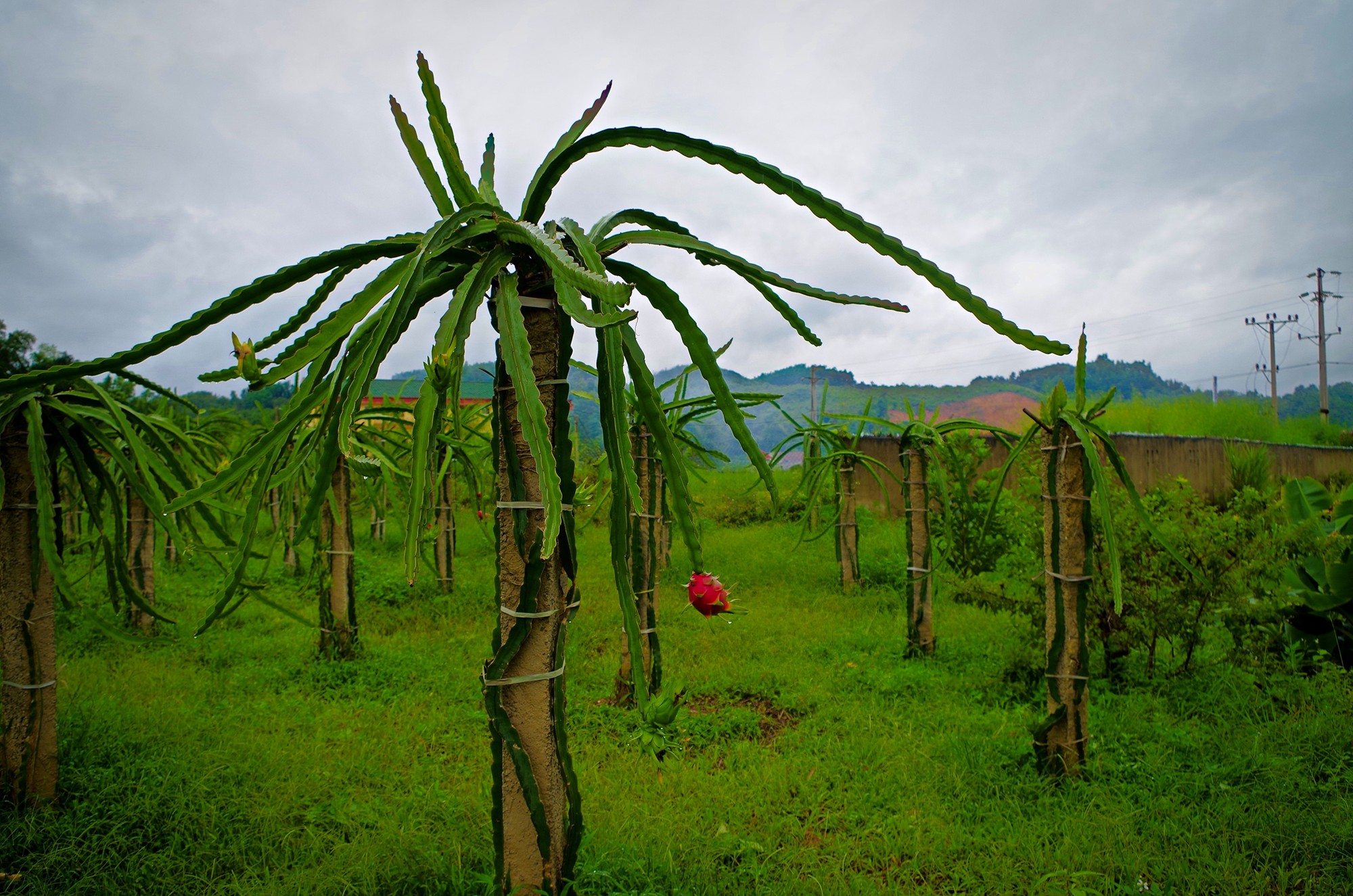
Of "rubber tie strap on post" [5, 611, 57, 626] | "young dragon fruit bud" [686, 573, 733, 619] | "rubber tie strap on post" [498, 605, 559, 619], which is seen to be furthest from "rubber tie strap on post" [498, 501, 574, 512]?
"rubber tie strap on post" [5, 611, 57, 626]

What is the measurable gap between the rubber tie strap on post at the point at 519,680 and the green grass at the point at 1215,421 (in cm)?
1406

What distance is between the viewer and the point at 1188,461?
8.98m

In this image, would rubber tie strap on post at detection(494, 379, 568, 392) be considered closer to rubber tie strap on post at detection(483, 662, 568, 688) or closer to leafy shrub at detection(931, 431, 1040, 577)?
rubber tie strap on post at detection(483, 662, 568, 688)

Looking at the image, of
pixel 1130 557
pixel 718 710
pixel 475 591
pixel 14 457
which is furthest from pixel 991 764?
pixel 475 591

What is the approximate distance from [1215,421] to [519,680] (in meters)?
16.0

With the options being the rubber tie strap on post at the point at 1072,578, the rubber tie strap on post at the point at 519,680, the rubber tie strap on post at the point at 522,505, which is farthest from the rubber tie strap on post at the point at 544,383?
the rubber tie strap on post at the point at 1072,578

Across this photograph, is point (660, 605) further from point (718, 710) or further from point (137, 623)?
point (137, 623)

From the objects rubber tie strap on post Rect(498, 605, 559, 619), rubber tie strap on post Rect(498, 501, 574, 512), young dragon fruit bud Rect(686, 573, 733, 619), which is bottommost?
young dragon fruit bud Rect(686, 573, 733, 619)

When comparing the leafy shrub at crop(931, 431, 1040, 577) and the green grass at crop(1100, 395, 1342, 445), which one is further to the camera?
the green grass at crop(1100, 395, 1342, 445)

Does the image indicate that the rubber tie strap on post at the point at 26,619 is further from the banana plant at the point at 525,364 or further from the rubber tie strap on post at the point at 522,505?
the rubber tie strap on post at the point at 522,505

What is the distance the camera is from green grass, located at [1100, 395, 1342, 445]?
13.3 meters

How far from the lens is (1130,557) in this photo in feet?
10.1

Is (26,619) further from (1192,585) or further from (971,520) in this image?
(971,520)

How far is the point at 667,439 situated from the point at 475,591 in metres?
3.97
